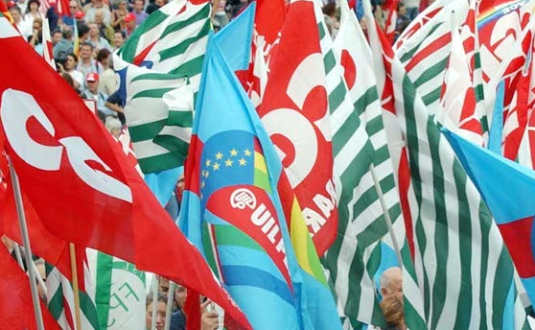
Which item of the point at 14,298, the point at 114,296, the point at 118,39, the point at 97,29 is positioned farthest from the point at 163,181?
the point at 118,39

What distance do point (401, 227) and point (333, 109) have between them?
795mm

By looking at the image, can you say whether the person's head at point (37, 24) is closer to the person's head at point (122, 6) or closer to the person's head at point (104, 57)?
the person's head at point (104, 57)

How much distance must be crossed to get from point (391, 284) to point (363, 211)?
44cm

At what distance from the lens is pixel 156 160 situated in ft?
32.0

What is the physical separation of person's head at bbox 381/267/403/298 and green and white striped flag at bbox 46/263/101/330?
1.71 m

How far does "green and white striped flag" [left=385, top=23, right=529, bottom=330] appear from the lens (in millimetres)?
8664

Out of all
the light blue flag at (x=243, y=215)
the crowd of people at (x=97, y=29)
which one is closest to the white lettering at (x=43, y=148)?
the light blue flag at (x=243, y=215)

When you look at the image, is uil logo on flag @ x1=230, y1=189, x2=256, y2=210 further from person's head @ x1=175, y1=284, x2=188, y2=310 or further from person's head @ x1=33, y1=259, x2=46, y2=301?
person's head @ x1=175, y1=284, x2=188, y2=310

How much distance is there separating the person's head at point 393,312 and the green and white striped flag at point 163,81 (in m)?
1.35

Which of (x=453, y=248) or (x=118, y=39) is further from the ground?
(x=453, y=248)

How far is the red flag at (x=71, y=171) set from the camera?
25.1 ft

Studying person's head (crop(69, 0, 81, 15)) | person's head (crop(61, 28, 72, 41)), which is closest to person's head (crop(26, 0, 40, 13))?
person's head (crop(69, 0, 81, 15))

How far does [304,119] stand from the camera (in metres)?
9.55

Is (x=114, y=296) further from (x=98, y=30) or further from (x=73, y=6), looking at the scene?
(x=73, y=6)
